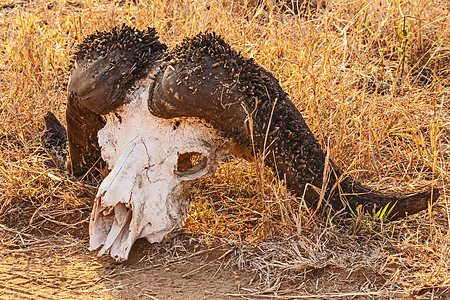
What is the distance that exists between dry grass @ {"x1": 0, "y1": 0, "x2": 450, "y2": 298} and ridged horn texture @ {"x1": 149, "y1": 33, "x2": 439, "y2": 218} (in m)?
0.11

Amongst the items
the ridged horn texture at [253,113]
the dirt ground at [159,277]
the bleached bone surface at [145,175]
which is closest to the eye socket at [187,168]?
the bleached bone surface at [145,175]

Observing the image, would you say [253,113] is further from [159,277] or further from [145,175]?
[159,277]

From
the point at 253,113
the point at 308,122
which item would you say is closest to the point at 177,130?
the point at 253,113

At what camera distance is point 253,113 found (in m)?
2.81

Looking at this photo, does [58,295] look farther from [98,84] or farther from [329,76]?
[329,76]

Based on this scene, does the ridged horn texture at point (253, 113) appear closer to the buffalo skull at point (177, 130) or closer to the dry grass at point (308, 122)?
the buffalo skull at point (177, 130)

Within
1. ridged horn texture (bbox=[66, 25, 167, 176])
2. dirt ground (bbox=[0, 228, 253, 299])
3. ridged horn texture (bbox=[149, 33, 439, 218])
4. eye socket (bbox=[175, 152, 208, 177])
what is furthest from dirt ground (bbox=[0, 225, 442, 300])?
ridged horn texture (bbox=[66, 25, 167, 176])

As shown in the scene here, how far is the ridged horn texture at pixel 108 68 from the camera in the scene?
112 inches

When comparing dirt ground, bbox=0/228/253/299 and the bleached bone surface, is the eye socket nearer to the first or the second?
the bleached bone surface

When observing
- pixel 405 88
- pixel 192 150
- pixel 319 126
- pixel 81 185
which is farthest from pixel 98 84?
pixel 405 88

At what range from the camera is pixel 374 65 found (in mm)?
4664

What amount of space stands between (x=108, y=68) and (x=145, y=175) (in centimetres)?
53

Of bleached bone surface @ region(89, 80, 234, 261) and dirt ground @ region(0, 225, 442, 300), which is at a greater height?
bleached bone surface @ region(89, 80, 234, 261)

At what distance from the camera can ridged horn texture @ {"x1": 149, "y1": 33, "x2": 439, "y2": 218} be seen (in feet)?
8.98
